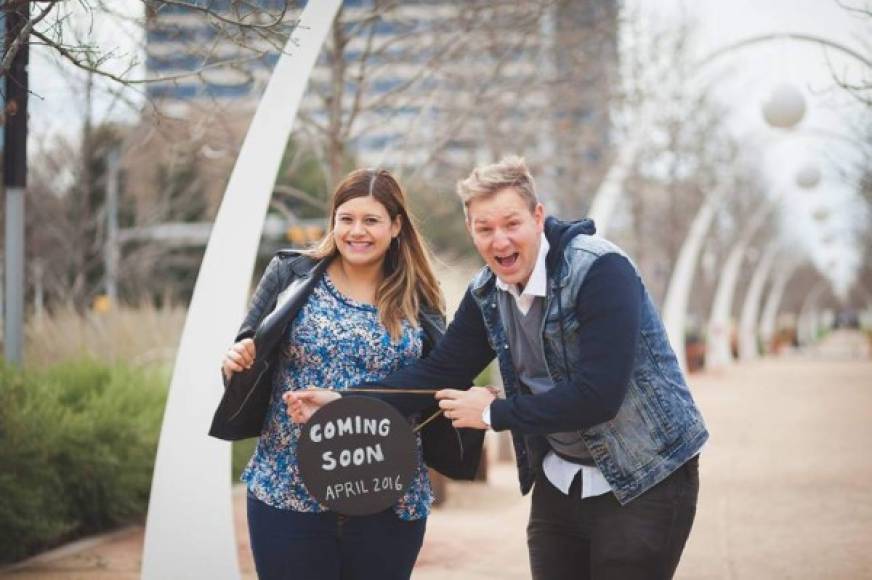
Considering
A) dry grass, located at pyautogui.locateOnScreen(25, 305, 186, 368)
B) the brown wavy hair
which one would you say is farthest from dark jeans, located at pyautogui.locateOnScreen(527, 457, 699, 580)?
dry grass, located at pyautogui.locateOnScreen(25, 305, 186, 368)

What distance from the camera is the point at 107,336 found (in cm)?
1418

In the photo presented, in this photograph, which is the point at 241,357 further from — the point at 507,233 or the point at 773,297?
the point at 773,297

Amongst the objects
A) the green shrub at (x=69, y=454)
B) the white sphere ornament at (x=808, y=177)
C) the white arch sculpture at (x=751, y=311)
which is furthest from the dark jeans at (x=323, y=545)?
the white arch sculpture at (x=751, y=311)

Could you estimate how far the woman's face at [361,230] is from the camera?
3602mm

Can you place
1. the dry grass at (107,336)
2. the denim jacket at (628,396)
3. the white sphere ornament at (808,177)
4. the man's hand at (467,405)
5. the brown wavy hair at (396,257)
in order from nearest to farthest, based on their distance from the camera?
1. the denim jacket at (628,396)
2. the man's hand at (467,405)
3. the brown wavy hair at (396,257)
4. the dry grass at (107,336)
5. the white sphere ornament at (808,177)

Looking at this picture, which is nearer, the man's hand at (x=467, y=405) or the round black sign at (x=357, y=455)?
the man's hand at (x=467, y=405)

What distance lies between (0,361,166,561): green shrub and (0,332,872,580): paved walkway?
27 centimetres

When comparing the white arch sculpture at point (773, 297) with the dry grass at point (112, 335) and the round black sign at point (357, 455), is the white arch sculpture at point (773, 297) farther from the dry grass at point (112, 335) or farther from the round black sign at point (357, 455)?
the round black sign at point (357, 455)

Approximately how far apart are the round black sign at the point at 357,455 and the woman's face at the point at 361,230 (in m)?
Result: 0.50

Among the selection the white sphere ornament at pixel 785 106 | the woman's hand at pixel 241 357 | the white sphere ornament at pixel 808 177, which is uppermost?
the white sphere ornament at pixel 785 106

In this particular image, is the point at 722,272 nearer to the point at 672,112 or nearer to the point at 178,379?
the point at 672,112

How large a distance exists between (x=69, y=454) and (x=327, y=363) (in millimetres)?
5010

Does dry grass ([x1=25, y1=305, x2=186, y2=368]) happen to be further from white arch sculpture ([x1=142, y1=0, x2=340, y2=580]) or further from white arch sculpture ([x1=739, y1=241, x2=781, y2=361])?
white arch sculpture ([x1=739, y1=241, x2=781, y2=361])

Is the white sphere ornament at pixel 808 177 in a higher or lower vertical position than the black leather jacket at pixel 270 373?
higher
